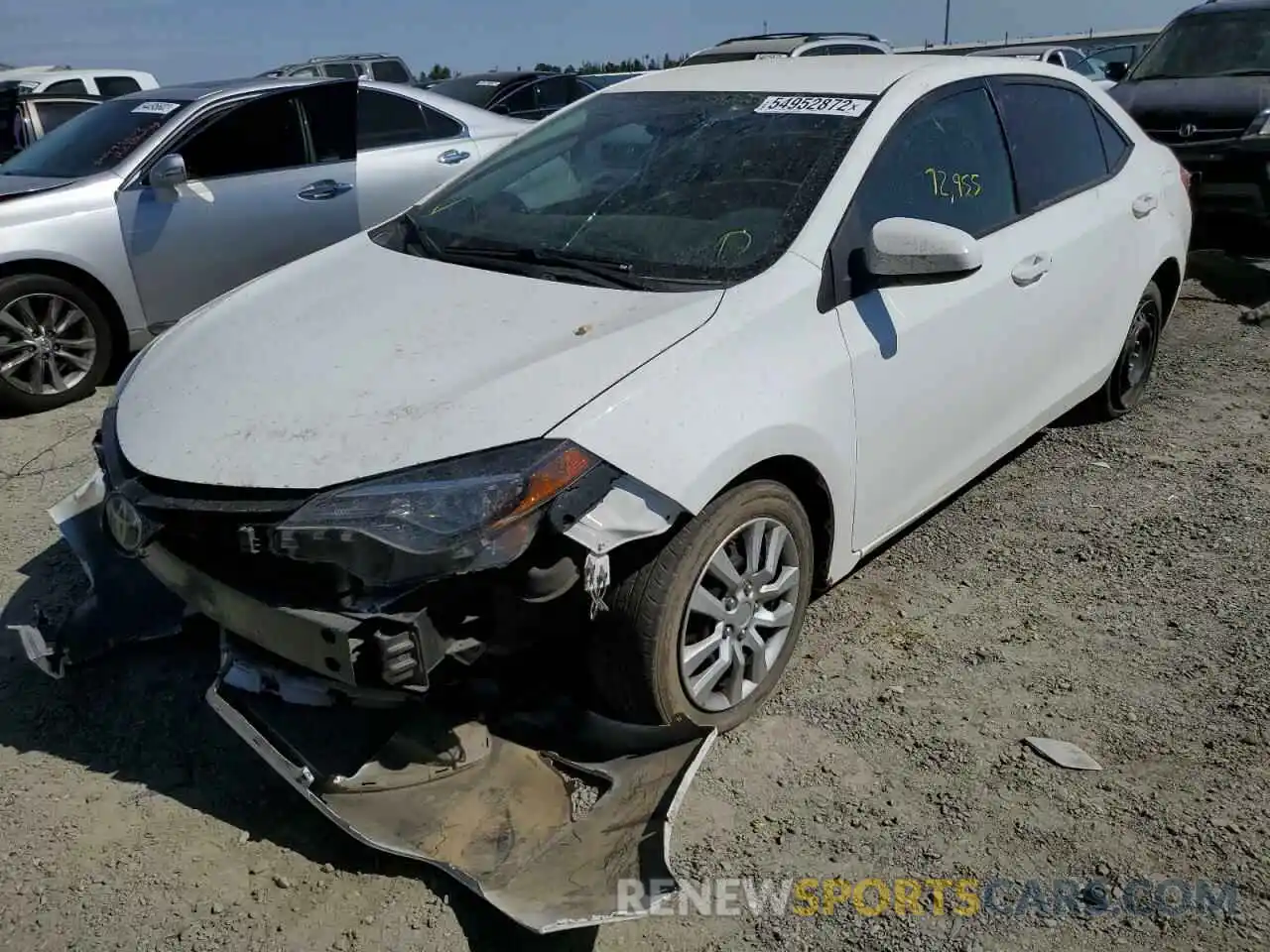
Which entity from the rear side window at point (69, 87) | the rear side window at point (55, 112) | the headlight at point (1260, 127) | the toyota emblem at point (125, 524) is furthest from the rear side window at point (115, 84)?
the toyota emblem at point (125, 524)

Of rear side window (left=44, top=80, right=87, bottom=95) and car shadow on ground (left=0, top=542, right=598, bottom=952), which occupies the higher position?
rear side window (left=44, top=80, right=87, bottom=95)

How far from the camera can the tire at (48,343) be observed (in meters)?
5.60

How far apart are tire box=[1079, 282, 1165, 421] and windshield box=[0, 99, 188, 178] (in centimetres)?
513

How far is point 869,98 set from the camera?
11.2 ft

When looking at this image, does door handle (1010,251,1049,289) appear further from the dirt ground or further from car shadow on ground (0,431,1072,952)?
car shadow on ground (0,431,1072,952)

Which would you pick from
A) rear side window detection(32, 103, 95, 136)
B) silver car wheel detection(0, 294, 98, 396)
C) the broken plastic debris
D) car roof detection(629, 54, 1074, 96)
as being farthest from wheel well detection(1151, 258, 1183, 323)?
rear side window detection(32, 103, 95, 136)

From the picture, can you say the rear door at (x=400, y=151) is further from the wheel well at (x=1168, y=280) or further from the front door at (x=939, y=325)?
the wheel well at (x=1168, y=280)

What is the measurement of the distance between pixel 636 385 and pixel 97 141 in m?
5.06

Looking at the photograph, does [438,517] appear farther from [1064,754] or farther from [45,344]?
Result: [45,344]

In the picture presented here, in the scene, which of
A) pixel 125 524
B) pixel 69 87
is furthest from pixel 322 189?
pixel 69 87

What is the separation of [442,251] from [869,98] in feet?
4.70

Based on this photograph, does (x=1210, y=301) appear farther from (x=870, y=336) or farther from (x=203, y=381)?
(x=203, y=381)

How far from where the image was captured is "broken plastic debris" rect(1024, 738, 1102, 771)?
112 inches

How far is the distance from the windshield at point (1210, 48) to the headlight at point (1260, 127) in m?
0.88
